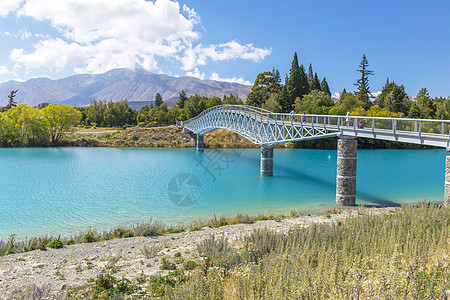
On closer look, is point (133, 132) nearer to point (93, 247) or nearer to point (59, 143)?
point (59, 143)

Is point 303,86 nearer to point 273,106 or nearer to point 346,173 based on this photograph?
point 273,106

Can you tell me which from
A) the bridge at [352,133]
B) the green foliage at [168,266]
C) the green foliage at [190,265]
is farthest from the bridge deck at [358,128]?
the green foliage at [168,266]

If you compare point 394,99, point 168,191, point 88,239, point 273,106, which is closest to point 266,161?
point 168,191

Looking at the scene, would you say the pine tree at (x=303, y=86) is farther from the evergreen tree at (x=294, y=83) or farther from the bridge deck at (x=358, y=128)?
the bridge deck at (x=358, y=128)

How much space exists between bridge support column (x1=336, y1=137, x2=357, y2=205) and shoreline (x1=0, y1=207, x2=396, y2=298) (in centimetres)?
1106

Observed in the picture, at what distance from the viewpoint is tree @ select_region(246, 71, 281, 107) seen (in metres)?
92.3

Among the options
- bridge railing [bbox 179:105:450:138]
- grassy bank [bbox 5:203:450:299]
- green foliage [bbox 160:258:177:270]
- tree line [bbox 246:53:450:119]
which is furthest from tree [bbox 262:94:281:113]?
green foliage [bbox 160:258:177:270]

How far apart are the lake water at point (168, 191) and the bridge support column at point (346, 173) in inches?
45.8

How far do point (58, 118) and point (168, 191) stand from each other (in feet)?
193

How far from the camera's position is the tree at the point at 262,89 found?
92.3 m

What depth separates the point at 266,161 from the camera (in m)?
37.3

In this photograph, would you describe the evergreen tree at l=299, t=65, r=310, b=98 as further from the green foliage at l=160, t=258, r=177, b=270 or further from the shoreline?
the green foliage at l=160, t=258, r=177, b=270

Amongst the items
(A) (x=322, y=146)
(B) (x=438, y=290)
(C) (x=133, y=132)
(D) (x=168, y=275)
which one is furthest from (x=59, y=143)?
(B) (x=438, y=290)

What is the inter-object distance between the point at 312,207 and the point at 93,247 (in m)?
14.7
